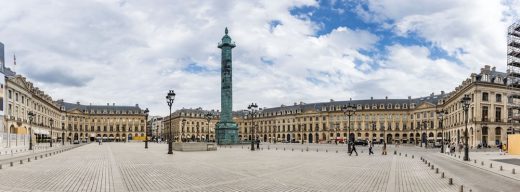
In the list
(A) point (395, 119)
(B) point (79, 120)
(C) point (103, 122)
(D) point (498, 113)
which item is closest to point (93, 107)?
(C) point (103, 122)

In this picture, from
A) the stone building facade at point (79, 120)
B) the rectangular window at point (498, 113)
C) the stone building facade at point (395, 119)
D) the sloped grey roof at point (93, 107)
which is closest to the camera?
the stone building facade at point (395, 119)

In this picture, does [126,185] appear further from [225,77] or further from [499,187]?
[225,77]

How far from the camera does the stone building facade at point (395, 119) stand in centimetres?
8019

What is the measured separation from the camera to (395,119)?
463 feet

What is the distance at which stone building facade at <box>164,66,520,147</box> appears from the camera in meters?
80.2

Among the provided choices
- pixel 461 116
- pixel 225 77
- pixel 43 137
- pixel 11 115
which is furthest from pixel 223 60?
pixel 43 137

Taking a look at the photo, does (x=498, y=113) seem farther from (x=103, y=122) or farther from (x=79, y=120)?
(x=79, y=120)

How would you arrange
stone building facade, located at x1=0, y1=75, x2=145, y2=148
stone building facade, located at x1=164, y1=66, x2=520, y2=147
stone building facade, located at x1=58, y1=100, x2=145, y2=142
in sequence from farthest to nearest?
stone building facade, located at x1=58, y1=100, x2=145, y2=142, stone building facade, located at x1=0, y1=75, x2=145, y2=148, stone building facade, located at x1=164, y1=66, x2=520, y2=147

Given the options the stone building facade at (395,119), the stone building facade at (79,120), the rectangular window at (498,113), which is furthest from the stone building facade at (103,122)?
the rectangular window at (498,113)

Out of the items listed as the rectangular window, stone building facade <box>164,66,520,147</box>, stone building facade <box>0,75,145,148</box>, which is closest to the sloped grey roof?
stone building facade <box>0,75,145,148</box>

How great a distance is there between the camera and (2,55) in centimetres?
6462

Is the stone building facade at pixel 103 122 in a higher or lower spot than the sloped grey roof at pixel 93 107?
lower

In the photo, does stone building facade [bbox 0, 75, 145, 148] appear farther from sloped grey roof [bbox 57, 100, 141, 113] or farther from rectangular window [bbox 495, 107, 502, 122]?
rectangular window [bbox 495, 107, 502, 122]

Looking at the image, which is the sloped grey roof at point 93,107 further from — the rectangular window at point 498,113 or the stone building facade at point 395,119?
the rectangular window at point 498,113
